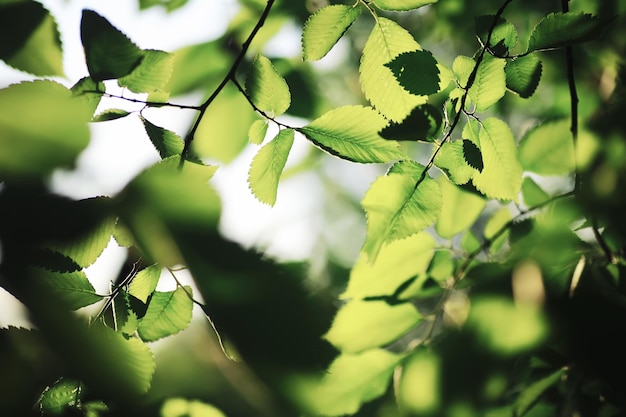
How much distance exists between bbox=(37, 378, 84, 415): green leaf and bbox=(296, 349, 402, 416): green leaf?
Result: 1.13ft

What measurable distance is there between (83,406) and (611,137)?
3.02 feet

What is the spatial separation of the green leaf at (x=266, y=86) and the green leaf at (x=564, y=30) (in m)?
0.29

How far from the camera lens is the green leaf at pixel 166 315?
52 centimetres

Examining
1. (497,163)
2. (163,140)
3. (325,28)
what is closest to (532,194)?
(497,163)

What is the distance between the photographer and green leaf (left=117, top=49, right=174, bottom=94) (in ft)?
1.50

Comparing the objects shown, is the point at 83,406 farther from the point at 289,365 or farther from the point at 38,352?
the point at 289,365

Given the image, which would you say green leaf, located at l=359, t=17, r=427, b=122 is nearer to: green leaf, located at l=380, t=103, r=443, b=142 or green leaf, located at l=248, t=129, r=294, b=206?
green leaf, located at l=380, t=103, r=443, b=142

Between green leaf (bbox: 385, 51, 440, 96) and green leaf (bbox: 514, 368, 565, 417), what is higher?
green leaf (bbox: 385, 51, 440, 96)

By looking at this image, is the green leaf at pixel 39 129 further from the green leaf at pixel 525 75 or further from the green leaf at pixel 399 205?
the green leaf at pixel 525 75

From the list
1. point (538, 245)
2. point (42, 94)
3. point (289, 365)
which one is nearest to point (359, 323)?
point (538, 245)

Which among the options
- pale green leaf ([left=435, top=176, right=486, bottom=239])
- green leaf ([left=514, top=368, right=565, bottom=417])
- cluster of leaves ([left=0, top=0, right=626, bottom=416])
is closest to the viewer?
cluster of leaves ([left=0, top=0, right=626, bottom=416])

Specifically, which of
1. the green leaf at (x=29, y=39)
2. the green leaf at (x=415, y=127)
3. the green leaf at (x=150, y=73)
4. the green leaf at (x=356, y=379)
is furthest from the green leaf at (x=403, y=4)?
the green leaf at (x=356, y=379)

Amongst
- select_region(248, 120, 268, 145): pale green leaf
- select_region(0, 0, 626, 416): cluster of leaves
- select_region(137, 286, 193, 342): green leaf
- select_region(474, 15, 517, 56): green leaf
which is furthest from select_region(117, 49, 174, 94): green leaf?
select_region(474, 15, 517, 56): green leaf

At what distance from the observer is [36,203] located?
360mm
